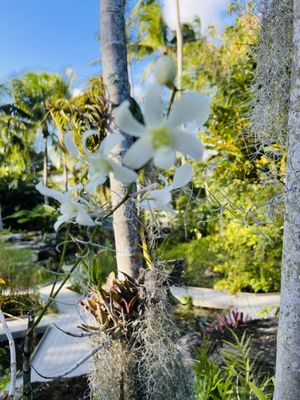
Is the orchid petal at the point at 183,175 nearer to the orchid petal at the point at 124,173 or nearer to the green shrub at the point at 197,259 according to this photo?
the orchid petal at the point at 124,173

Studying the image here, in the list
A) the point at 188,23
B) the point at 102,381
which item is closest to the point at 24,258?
the point at 102,381

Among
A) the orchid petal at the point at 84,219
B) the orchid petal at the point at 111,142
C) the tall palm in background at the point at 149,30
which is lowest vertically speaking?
the orchid petal at the point at 84,219

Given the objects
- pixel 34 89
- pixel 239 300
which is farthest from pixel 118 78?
pixel 34 89

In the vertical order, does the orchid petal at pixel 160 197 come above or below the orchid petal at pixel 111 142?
below

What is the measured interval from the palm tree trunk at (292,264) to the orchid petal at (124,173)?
665mm

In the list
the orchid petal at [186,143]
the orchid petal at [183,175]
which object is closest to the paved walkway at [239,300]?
the orchid petal at [183,175]

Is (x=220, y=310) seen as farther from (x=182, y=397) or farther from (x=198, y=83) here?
(x=198, y=83)

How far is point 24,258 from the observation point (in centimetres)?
468

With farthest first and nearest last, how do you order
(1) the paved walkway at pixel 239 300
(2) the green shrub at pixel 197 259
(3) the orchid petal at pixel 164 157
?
(2) the green shrub at pixel 197 259
(1) the paved walkway at pixel 239 300
(3) the orchid petal at pixel 164 157

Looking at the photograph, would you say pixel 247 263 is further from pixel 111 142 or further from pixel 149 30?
pixel 149 30

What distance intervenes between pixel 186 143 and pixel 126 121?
60 mm

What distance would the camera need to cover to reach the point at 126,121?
12.0 inches

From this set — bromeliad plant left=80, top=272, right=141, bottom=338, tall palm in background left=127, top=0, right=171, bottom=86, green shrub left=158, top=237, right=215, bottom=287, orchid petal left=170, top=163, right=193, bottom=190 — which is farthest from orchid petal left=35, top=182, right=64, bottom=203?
tall palm in background left=127, top=0, right=171, bottom=86

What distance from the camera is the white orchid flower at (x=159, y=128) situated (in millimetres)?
303
